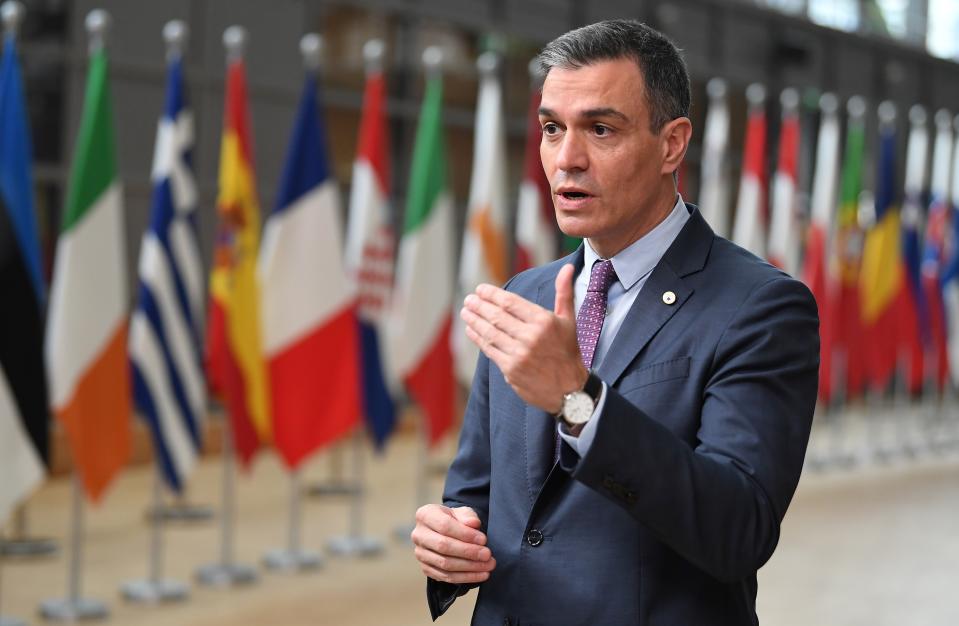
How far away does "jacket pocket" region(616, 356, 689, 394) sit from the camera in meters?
1.60

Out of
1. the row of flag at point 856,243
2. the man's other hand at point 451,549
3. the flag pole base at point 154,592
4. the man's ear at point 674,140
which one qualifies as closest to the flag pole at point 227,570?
the flag pole base at point 154,592

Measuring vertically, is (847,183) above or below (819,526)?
above

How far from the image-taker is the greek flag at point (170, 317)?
20.1 ft

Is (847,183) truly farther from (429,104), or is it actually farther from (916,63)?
(916,63)

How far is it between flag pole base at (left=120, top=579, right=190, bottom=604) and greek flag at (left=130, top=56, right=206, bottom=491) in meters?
0.50

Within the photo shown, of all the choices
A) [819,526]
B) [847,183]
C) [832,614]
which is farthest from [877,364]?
[832,614]

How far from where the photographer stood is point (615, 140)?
164 centimetres

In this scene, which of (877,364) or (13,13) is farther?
(877,364)

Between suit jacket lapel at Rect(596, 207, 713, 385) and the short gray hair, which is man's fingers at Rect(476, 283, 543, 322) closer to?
suit jacket lapel at Rect(596, 207, 713, 385)

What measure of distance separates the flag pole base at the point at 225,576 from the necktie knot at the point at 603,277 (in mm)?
5037

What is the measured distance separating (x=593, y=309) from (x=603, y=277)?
51 millimetres

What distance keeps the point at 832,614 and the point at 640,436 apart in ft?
17.4

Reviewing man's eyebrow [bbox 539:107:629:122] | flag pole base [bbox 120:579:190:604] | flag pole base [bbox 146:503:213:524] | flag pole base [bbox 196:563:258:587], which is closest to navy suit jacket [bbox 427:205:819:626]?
man's eyebrow [bbox 539:107:629:122]

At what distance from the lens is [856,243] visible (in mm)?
11094
